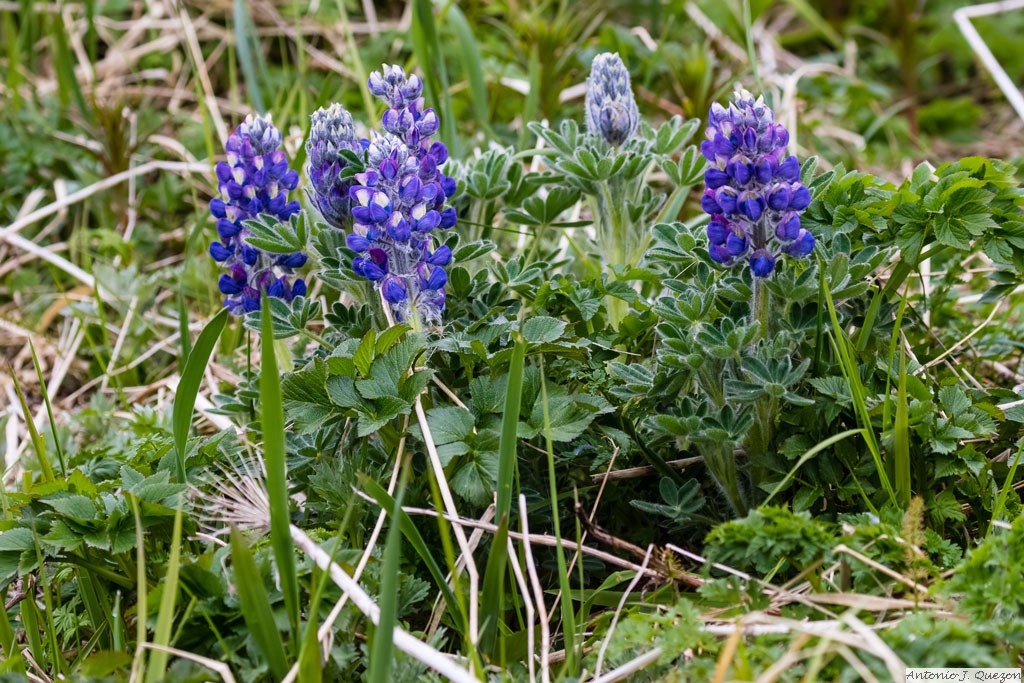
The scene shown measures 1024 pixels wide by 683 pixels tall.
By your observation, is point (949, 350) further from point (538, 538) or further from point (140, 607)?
point (140, 607)

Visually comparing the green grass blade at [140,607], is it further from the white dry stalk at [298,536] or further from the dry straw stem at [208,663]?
the white dry stalk at [298,536]

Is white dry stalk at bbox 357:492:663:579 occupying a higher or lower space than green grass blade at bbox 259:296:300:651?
lower

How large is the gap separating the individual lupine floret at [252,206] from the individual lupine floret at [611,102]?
26.8 inches

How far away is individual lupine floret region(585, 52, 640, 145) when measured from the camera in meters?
2.13

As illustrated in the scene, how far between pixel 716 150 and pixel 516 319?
53 centimetres

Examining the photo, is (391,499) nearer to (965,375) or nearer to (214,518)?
(214,518)

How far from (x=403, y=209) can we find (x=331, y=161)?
269 millimetres

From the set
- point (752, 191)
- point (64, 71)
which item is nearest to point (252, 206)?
point (752, 191)

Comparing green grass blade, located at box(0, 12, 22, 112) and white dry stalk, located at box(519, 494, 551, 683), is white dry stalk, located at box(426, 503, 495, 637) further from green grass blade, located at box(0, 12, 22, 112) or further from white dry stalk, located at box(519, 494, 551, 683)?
green grass blade, located at box(0, 12, 22, 112)

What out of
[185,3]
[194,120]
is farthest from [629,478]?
[185,3]

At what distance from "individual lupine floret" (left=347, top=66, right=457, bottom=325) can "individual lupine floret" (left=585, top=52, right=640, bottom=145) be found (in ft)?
1.40

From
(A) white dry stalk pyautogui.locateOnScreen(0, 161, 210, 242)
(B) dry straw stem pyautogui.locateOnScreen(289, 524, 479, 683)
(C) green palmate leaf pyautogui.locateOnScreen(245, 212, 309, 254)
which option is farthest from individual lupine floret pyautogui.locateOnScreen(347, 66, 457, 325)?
(A) white dry stalk pyautogui.locateOnScreen(0, 161, 210, 242)

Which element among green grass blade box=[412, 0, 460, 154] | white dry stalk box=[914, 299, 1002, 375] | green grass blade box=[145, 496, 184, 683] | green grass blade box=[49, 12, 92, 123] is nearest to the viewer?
green grass blade box=[145, 496, 184, 683]

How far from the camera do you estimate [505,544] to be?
63.0 inches
